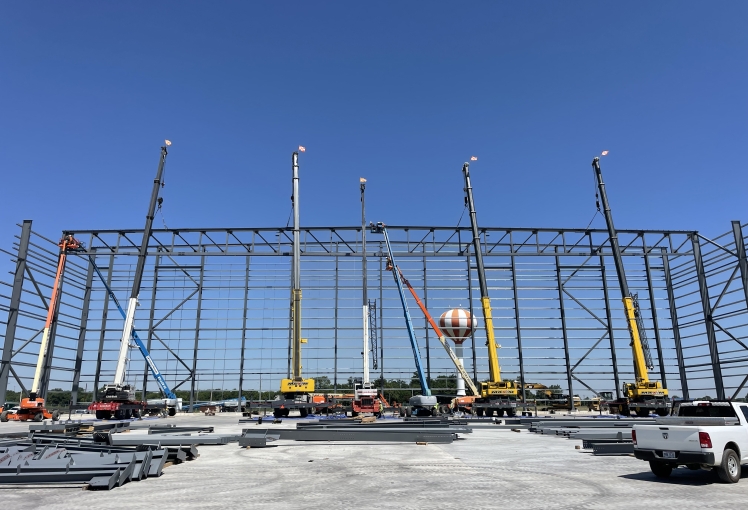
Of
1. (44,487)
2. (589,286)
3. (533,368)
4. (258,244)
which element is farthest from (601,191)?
(44,487)

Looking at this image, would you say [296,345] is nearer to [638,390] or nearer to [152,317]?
[152,317]

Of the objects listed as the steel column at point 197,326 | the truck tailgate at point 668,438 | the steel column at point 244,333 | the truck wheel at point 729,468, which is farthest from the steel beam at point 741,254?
the steel column at point 197,326

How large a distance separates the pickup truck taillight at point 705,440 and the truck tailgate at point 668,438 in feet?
0.22

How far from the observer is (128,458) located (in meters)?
10.5

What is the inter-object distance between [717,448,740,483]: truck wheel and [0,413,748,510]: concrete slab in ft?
0.58

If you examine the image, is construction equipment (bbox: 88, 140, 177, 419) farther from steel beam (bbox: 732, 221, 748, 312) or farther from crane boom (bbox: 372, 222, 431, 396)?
steel beam (bbox: 732, 221, 748, 312)

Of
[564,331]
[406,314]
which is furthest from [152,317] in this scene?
[564,331]

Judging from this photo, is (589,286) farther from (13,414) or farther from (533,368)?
(13,414)

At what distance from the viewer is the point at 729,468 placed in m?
9.22

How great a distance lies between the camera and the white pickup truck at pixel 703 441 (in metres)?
9.09

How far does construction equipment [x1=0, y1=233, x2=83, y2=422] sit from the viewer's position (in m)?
34.5

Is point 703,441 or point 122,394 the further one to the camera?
point 122,394

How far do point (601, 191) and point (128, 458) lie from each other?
137 ft

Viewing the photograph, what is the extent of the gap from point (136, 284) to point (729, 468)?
37.0 metres
